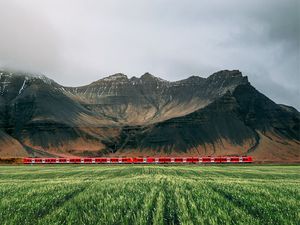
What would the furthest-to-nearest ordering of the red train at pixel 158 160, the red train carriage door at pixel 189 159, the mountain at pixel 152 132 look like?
1. the mountain at pixel 152 132
2. the red train carriage door at pixel 189 159
3. the red train at pixel 158 160

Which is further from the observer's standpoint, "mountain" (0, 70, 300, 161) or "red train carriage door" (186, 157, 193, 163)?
"mountain" (0, 70, 300, 161)

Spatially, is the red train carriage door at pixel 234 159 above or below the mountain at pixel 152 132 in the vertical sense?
below

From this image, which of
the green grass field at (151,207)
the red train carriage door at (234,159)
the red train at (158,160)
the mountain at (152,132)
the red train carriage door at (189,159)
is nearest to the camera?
the green grass field at (151,207)

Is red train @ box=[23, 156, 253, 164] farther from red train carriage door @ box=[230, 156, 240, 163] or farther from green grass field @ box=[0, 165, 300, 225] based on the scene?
green grass field @ box=[0, 165, 300, 225]

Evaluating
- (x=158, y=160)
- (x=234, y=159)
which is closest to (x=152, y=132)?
(x=158, y=160)

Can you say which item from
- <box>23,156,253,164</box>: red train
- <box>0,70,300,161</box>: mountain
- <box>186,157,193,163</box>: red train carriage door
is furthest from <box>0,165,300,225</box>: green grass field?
<box>0,70,300,161</box>: mountain

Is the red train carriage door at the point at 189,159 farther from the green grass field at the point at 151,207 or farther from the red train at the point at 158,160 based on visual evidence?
the green grass field at the point at 151,207

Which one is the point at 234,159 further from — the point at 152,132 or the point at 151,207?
the point at 152,132

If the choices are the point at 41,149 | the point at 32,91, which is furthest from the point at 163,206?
the point at 32,91

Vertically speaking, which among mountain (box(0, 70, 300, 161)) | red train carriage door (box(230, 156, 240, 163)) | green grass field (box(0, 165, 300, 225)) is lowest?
green grass field (box(0, 165, 300, 225))

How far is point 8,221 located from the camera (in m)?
10.6

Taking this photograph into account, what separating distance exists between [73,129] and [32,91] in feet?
124

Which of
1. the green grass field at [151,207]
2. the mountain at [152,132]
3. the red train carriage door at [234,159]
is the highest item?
the mountain at [152,132]

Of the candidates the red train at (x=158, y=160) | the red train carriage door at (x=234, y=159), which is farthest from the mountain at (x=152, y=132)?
the red train carriage door at (x=234, y=159)
